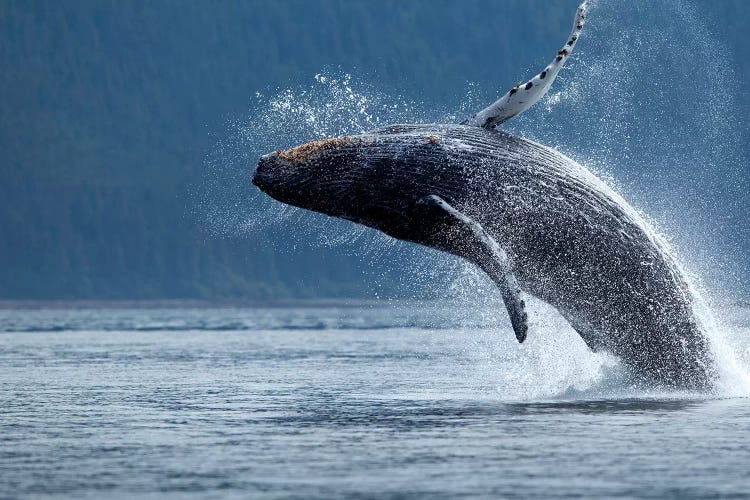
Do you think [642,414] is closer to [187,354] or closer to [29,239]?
[187,354]

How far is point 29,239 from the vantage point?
16662cm

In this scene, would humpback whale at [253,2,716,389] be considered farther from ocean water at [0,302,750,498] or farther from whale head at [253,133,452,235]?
ocean water at [0,302,750,498]

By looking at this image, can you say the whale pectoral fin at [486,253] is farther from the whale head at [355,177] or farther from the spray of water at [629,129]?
the spray of water at [629,129]

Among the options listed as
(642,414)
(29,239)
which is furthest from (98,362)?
(29,239)

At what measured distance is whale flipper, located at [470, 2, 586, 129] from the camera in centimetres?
1619

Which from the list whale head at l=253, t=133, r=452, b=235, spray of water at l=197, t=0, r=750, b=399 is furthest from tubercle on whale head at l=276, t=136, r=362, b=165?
spray of water at l=197, t=0, r=750, b=399

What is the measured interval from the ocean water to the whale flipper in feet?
9.90

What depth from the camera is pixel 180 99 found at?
182375 millimetres

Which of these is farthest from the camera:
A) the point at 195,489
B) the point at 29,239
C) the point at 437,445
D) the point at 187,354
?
the point at 29,239

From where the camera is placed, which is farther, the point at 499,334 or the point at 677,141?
the point at 677,141

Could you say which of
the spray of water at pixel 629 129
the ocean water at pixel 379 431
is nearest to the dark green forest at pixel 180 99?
the spray of water at pixel 629 129

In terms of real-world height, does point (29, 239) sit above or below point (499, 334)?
above

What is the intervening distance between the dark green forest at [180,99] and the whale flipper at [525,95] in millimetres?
123867

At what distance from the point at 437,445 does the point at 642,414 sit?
9.73 feet
